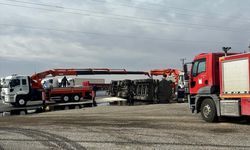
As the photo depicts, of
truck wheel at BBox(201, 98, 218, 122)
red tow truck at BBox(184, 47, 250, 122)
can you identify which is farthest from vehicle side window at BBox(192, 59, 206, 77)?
truck wheel at BBox(201, 98, 218, 122)

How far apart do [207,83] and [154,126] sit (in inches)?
129

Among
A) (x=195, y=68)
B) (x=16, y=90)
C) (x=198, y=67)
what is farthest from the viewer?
(x=16, y=90)

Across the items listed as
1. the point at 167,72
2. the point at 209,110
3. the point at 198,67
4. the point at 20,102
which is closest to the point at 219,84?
the point at 209,110

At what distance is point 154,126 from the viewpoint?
573 inches

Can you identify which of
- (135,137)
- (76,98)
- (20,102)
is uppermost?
(76,98)

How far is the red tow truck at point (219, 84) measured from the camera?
14.4m

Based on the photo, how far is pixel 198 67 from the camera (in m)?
16.8

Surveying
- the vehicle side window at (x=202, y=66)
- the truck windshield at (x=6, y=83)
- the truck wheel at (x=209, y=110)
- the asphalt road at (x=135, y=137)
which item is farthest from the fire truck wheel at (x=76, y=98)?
the asphalt road at (x=135, y=137)

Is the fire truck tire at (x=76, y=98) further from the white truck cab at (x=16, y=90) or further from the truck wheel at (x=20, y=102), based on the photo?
the truck wheel at (x=20, y=102)

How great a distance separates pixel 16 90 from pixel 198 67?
2153 cm

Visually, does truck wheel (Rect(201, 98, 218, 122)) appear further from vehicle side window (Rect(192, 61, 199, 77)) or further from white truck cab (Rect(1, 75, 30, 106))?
white truck cab (Rect(1, 75, 30, 106))

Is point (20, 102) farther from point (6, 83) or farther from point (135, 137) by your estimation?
point (135, 137)

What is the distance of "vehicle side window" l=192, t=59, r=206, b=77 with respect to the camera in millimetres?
16497

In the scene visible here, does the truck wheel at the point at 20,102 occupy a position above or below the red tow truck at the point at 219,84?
below
